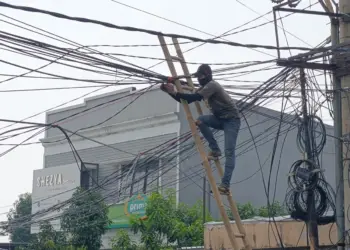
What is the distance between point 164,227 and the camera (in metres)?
21.7

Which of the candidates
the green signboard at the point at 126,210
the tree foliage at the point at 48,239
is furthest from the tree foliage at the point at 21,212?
the tree foliage at the point at 48,239

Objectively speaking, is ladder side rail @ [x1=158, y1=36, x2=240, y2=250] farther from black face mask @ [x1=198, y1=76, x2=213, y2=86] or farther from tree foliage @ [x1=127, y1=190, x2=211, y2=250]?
tree foliage @ [x1=127, y1=190, x2=211, y2=250]

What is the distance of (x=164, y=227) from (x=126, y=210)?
20.4 feet

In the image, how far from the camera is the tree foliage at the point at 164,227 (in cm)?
2153

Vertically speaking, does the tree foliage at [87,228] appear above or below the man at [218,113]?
below

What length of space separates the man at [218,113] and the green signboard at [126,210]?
54.3 ft

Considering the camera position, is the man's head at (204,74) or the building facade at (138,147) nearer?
the man's head at (204,74)

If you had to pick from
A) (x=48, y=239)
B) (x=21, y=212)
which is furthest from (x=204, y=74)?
(x=21, y=212)

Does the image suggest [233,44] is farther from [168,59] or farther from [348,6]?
[348,6]

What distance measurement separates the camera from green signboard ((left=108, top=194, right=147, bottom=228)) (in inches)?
1058

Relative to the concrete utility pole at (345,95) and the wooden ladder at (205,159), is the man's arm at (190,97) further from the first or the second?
the concrete utility pole at (345,95)

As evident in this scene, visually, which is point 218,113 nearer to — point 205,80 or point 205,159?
point 205,80

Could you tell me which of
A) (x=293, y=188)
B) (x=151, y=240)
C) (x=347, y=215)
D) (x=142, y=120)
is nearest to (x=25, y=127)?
(x=293, y=188)

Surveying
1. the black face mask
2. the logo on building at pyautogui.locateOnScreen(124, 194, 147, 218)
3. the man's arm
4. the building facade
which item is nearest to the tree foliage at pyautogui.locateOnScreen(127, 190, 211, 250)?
the building facade
